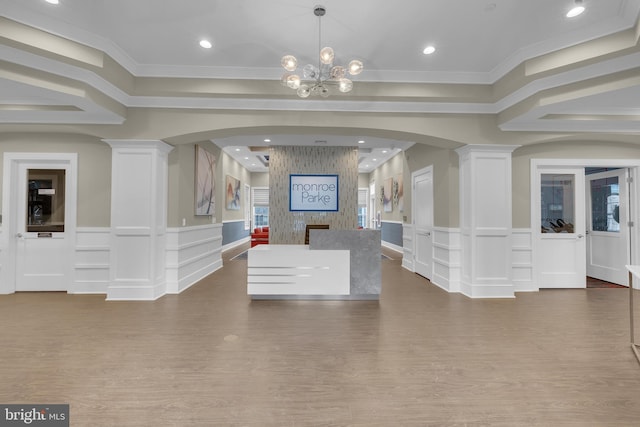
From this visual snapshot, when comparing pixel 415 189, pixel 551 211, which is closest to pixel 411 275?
pixel 415 189

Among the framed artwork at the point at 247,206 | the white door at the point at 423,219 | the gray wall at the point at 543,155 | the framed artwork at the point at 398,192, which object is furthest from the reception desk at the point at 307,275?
the framed artwork at the point at 247,206

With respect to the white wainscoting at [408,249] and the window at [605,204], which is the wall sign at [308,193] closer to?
the white wainscoting at [408,249]

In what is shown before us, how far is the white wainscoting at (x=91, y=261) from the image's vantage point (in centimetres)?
477

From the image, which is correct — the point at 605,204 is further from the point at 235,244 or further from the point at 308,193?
the point at 235,244

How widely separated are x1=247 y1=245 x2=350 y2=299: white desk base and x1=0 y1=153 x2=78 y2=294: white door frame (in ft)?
10.1

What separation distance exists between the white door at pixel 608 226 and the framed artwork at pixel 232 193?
31.7 feet

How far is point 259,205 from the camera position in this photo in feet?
46.5

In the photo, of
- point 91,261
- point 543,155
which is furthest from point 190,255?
point 543,155

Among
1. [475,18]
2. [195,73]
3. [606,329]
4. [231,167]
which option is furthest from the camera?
[231,167]

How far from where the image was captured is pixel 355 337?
126 inches

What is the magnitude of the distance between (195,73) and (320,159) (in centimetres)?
443

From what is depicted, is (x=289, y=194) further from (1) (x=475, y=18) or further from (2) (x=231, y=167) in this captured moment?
(1) (x=475, y=18)

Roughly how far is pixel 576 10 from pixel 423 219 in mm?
3992
